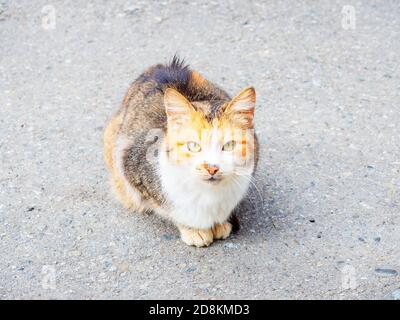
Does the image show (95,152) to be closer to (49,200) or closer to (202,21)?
(49,200)

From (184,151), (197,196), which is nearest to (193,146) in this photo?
(184,151)

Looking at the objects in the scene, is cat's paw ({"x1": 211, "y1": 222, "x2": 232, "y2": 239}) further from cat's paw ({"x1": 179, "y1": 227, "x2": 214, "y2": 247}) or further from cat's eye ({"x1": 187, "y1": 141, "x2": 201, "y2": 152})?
cat's eye ({"x1": 187, "y1": 141, "x2": 201, "y2": 152})

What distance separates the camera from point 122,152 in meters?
4.14

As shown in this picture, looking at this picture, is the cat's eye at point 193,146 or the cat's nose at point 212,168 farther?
the cat's eye at point 193,146

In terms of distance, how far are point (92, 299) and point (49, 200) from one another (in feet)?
3.30

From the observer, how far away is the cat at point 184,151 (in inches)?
141

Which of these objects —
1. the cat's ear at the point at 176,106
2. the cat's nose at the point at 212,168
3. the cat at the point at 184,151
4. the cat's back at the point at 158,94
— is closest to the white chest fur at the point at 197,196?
the cat at the point at 184,151

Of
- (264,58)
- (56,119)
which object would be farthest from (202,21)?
(56,119)

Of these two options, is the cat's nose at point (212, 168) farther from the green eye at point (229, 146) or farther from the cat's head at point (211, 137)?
the green eye at point (229, 146)

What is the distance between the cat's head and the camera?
353 cm

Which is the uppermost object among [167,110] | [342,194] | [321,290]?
[167,110]

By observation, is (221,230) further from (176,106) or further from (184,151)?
(176,106)

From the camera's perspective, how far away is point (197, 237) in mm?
3930

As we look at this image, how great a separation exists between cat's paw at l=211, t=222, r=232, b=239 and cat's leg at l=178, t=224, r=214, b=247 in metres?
0.04
